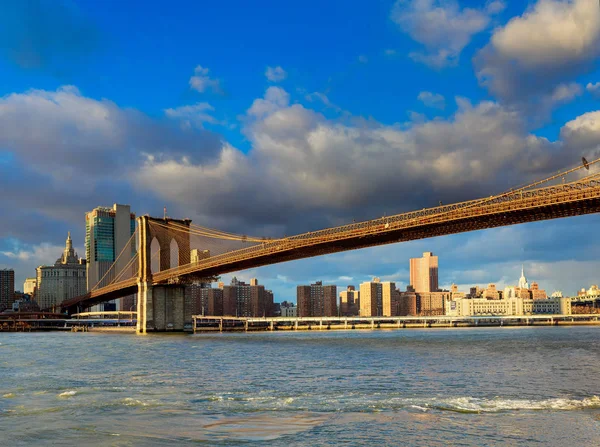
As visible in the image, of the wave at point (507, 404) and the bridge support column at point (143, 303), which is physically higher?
the bridge support column at point (143, 303)

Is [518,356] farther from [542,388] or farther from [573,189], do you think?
[542,388]

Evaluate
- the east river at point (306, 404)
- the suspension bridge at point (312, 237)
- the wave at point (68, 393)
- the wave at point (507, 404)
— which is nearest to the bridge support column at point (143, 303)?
the suspension bridge at point (312, 237)

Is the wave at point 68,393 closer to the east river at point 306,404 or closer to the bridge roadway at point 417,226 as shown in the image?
the east river at point 306,404

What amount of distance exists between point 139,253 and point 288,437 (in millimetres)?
71001

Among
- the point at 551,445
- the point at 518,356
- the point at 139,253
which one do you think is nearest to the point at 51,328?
the point at 139,253

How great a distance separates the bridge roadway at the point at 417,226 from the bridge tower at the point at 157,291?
9.19 feet

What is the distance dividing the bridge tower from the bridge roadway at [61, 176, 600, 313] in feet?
9.19

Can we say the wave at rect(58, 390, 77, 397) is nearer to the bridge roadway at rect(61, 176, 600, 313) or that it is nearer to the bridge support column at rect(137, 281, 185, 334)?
the bridge roadway at rect(61, 176, 600, 313)

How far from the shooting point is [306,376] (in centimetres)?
2786

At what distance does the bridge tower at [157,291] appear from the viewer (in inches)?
3194

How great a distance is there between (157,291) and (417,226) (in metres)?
40.8

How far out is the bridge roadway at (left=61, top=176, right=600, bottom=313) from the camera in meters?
42.7

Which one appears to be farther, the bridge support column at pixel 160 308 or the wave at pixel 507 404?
the bridge support column at pixel 160 308

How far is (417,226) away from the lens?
52000 millimetres
